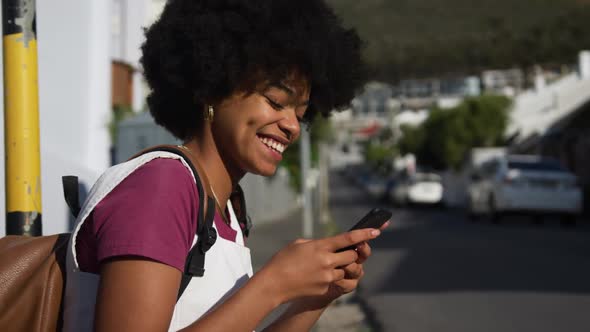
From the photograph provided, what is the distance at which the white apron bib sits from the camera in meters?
1.80

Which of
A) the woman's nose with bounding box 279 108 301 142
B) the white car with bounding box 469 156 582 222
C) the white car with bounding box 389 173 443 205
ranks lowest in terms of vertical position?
the white car with bounding box 389 173 443 205

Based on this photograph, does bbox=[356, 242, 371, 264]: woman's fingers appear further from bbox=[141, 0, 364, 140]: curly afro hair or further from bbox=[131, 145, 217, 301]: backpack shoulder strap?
bbox=[141, 0, 364, 140]: curly afro hair

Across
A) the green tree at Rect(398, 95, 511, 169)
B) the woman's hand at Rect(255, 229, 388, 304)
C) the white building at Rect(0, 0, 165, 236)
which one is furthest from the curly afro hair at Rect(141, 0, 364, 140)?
the green tree at Rect(398, 95, 511, 169)

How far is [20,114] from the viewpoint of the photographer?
106 inches

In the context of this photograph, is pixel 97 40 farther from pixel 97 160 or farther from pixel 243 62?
pixel 243 62

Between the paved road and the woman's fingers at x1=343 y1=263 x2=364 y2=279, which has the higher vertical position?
the woman's fingers at x1=343 y1=263 x2=364 y2=279

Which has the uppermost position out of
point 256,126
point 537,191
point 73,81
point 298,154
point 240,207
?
point 73,81

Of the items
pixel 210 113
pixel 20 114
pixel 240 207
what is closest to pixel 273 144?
pixel 210 113

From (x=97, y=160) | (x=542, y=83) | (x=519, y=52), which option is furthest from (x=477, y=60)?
(x=97, y=160)

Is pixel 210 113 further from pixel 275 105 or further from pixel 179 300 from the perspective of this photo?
pixel 179 300

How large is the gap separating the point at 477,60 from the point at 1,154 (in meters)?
110

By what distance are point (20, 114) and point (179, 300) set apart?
1075mm

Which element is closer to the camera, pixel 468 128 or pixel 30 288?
pixel 30 288

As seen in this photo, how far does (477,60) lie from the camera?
110562mm
